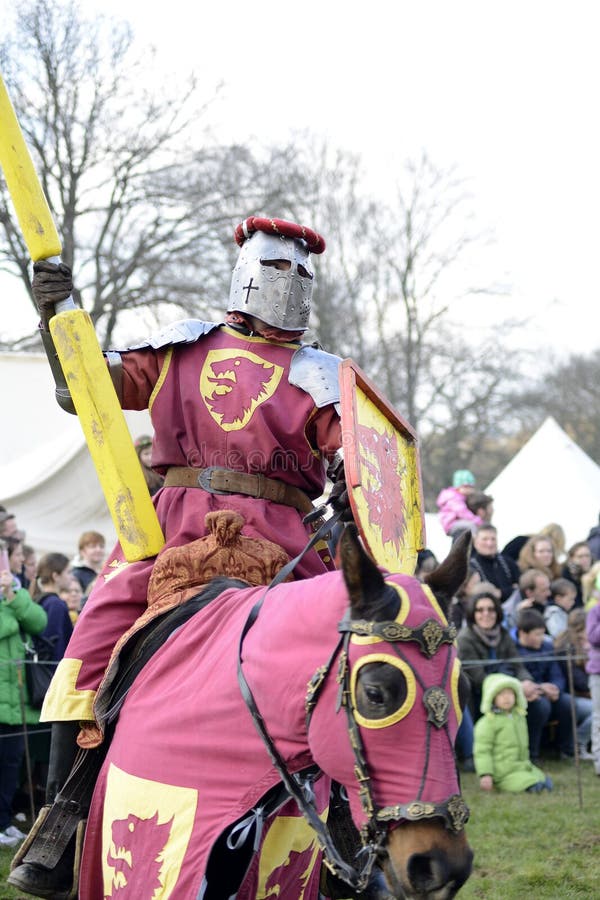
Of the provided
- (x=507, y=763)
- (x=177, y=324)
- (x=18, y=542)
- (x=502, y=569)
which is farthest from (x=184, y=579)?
(x=502, y=569)

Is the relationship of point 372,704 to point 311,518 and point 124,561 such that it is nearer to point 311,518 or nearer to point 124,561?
point 311,518

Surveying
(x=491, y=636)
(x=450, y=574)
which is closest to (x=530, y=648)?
(x=491, y=636)

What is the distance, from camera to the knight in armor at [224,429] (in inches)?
131

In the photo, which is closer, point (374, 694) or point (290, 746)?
point (374, 694)

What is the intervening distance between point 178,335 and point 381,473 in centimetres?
85

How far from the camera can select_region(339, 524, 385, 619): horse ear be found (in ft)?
7.80

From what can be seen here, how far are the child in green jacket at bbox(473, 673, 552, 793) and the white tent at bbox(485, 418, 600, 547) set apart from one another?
20.7 ft

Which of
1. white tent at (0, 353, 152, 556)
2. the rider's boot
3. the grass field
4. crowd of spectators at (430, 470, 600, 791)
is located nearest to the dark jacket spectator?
crowd of spectators at (430, 470, 600, 791)

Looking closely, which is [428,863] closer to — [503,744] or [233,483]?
[233,483]

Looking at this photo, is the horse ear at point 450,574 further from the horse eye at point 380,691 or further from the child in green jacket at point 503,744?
the child in green jacket at point 503,744

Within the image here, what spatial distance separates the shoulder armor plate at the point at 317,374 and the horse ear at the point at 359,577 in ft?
3.49

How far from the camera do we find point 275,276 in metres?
3.66

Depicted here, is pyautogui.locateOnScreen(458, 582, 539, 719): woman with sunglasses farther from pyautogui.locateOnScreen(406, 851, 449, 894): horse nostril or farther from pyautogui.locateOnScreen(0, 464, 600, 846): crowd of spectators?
pyautogui.locateOnScreen(406, 851, 449, 894): horse nostril

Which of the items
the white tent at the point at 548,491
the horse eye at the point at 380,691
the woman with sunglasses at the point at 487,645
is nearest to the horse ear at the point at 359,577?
the horse eye at the point at 380,691
